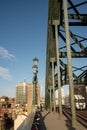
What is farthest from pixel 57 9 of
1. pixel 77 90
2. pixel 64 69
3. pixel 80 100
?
pixel 77 90

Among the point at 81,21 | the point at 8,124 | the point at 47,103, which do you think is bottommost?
the point at 8,124

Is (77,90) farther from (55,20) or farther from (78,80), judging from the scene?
(55,20)

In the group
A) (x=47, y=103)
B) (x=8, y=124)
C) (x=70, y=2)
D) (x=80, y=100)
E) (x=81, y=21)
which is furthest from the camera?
(x=8, y=124)

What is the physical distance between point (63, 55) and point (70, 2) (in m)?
6.47

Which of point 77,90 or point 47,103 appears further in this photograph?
point 77,90

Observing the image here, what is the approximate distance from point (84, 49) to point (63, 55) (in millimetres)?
2069

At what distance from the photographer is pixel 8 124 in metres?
94.7

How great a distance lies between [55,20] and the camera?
15.0m

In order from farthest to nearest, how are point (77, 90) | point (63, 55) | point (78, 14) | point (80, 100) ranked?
point (77, 90) → point (80, 100) → point (63, 55) → point (78, 14)

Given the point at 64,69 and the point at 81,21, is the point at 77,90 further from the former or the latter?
the point at 81,21

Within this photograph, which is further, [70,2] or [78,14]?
[78,14]

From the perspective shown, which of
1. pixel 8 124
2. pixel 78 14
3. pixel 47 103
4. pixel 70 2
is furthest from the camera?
pixel 8 124

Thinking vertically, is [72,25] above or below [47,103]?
above

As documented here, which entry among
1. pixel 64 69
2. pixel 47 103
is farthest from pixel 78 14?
pixel 47 103
